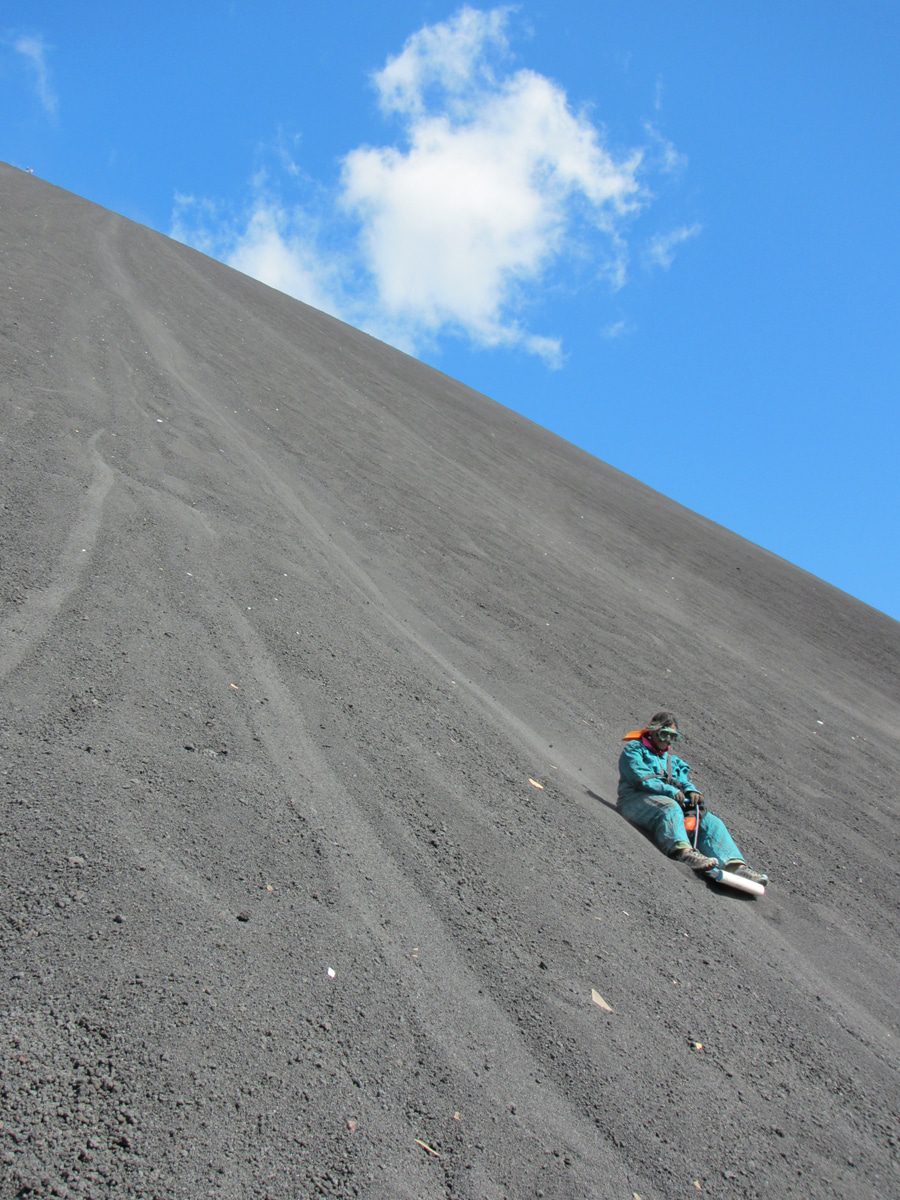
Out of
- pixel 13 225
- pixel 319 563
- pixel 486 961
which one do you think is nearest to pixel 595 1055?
pixel 486 961

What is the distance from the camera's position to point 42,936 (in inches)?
157

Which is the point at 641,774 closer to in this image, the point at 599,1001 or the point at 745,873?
the point at 745,873

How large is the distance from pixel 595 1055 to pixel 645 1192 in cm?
75

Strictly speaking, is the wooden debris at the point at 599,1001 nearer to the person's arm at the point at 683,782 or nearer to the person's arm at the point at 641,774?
the person's arm at the point at 641,774

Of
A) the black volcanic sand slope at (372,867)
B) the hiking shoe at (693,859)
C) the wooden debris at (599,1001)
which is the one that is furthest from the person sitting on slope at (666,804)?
the wooden debris at (599,1001)

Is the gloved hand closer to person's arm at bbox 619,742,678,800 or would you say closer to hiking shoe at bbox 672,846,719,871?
person's arm at bbox 619,742,678,800

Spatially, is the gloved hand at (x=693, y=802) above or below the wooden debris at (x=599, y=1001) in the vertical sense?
above

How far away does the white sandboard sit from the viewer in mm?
7168

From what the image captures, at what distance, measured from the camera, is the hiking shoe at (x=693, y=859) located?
7254mm

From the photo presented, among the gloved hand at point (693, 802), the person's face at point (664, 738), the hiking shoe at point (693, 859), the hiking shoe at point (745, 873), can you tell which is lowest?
the hiking shoe at point (693, 859)

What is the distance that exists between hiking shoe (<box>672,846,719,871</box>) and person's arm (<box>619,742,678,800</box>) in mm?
533

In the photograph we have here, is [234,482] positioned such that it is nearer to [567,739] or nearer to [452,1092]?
[567,739]

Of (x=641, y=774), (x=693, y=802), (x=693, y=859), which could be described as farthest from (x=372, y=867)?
(x=693, y=802)

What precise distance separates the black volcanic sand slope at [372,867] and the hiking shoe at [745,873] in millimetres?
176
